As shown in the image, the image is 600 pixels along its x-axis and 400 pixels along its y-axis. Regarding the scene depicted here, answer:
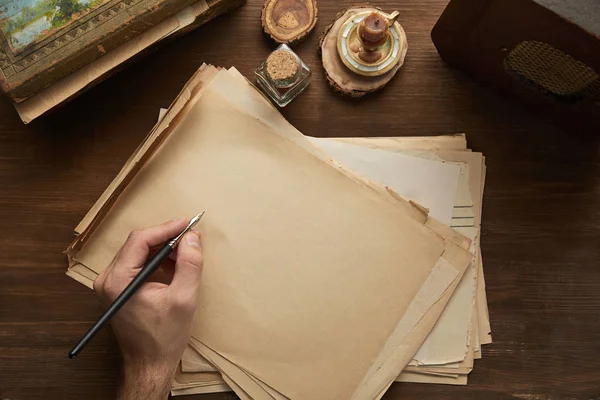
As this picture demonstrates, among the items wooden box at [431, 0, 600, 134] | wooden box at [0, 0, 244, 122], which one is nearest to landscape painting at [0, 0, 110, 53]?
wooden box at [0, 0, 244, 122]

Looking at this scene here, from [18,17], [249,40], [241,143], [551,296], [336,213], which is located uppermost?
[18,17]

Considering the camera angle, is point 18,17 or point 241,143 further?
point 241,143

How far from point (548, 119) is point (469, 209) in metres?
0.20

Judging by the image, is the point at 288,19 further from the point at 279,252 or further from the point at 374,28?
the point at 279,252

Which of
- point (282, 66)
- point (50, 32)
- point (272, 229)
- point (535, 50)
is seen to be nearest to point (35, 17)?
point (50, 32)

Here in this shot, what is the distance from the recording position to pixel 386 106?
2.81 feet

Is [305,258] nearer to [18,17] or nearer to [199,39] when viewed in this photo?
[199,39]

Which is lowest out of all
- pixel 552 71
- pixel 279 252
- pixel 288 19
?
pixel 279 252

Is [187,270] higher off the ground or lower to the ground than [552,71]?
lower

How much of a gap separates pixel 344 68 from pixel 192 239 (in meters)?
0.37

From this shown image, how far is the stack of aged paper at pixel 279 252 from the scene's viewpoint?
0.82 m

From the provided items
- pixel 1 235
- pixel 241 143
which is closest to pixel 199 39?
pixel 241 143

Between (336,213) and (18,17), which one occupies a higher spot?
(18,17)

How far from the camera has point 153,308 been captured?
2.40 feet
